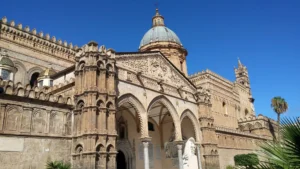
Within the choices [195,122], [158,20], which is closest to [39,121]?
[195,122]

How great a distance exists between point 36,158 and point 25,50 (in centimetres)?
1487

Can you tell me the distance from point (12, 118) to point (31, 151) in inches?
71.7

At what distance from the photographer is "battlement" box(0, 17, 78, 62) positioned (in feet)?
77.7

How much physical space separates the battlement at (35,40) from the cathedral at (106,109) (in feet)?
0.32

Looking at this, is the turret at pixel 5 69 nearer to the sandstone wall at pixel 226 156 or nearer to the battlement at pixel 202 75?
the sandstone wall at pixel 226 156

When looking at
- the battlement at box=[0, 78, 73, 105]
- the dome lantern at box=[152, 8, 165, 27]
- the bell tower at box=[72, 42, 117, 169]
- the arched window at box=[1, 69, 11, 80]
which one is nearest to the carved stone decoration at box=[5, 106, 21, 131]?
the battlement at box=[0, 78, 73, 105]

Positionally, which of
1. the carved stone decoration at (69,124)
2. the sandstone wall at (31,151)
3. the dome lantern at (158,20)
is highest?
the dome lantern at (158,20)

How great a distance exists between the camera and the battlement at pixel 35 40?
23.7 m

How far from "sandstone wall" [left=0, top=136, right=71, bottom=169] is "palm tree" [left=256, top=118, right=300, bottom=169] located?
11.1 meters

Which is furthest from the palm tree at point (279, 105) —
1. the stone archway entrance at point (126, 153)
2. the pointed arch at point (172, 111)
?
the stone archway entrance at point (126, 153)

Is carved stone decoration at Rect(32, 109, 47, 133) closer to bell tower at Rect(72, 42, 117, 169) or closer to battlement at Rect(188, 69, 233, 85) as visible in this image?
bell tower at Rect(72, 42, 117, 169)

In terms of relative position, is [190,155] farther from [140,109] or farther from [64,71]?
[64,71]

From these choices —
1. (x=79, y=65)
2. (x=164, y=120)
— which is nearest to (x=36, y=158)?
(x=79, y=65)

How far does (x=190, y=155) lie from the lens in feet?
76.6
